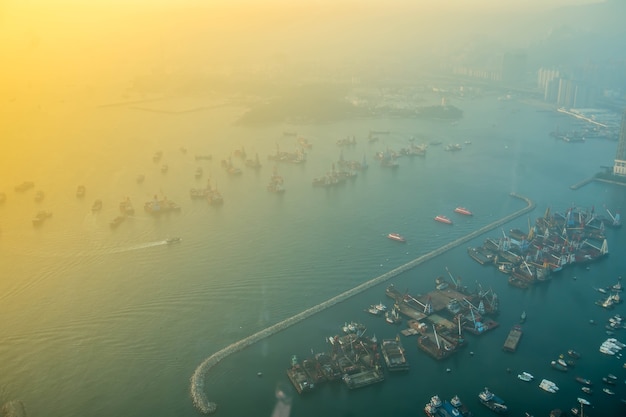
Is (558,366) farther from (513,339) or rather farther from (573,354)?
(513,339)

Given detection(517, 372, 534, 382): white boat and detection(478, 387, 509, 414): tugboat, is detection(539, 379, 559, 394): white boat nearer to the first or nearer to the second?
detection(517, 372, 534, 382): white boat

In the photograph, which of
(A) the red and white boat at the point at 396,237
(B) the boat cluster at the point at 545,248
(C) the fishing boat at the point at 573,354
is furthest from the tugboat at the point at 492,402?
(A) the red and white boat at the point at 396,237

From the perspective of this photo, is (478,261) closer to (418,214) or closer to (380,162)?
(418,214)

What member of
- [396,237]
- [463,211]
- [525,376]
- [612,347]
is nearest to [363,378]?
[525,376]

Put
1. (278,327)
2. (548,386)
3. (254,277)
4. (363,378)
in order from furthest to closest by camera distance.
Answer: (254,277) → (278,327) → (363,378) → (548,386)

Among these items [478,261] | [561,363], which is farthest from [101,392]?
[478,261]

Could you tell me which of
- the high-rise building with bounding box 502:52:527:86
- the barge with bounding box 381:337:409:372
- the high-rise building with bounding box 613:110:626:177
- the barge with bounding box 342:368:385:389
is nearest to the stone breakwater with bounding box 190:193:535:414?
the barge with bounding box 381:337:409:372
